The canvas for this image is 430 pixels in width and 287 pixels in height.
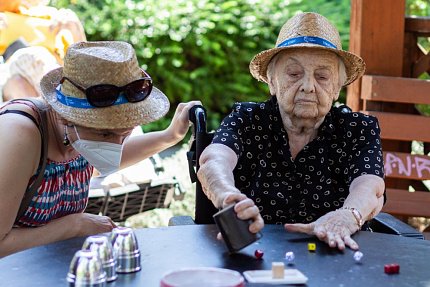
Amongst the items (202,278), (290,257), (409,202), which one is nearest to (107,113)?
(290,257)

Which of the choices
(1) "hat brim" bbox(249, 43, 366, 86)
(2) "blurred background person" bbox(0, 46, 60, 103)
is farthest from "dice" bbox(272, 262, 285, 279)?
(2) "blurred background person" bbox(0, 46, 60, 103)

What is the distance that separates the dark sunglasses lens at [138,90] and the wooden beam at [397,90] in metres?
2.38

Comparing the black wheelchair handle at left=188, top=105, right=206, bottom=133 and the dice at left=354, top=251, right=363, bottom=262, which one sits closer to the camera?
the dice at left=354, top=251, right=363, bottom=262

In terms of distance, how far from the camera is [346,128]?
345 cm

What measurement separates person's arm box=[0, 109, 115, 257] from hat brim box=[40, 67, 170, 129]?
0.12 m

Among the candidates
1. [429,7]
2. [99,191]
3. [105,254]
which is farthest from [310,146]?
[429,7]

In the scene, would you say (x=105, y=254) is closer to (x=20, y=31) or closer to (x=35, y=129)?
(x=35, y=129)

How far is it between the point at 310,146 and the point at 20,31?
124 inches

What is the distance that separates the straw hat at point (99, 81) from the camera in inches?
114

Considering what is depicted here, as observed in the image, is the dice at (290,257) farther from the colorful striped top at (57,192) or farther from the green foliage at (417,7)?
the green foliage at (417,7)

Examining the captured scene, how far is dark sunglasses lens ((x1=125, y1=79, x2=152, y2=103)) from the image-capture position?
9.84 ft

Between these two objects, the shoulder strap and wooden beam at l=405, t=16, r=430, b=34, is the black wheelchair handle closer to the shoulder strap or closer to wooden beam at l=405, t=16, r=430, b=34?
the shoulder strap

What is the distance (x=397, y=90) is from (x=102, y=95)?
2.64m

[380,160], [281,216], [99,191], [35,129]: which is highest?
[35,129]
